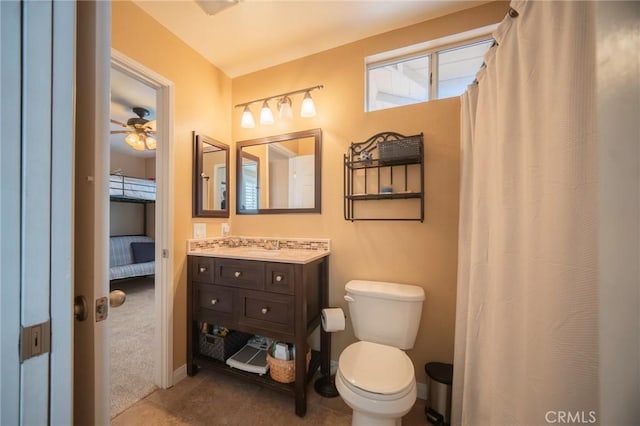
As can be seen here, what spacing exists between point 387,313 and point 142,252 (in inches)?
182

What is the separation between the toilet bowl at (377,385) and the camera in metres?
1.08

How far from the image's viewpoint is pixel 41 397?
475mm

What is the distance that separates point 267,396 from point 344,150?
187 centimetres

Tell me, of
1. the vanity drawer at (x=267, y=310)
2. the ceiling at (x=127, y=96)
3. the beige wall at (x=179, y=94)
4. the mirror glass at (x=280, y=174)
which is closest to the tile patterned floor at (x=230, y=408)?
the beige wall at (x=179, y=94)

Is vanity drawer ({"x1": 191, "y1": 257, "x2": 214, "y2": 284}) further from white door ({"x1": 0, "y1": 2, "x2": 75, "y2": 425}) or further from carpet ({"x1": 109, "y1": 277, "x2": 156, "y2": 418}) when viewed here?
white door ({"x1": 0, "y1": 2, "x2": 75, "y2": 425})

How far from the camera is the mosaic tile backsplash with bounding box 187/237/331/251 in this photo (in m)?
1.93

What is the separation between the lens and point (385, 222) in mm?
1769

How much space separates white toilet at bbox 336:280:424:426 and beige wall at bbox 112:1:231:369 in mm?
1289

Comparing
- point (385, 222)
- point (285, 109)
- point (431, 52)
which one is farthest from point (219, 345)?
point (431, 52)

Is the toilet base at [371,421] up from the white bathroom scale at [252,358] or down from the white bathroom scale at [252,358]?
up

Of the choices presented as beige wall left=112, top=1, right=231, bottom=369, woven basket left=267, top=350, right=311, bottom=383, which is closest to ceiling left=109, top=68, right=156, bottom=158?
beige wall left=112, top=1, right=231, bottom=369

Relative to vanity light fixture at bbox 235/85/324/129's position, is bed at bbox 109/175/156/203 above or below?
below

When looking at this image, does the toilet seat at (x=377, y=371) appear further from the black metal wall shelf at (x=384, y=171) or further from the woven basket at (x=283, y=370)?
the black metal wall shelf at (x=384, y=171)

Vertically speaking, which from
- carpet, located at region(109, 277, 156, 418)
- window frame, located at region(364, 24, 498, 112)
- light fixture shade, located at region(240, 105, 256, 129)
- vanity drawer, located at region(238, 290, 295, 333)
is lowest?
carpet, located at region(109, 277, 156, 418)
